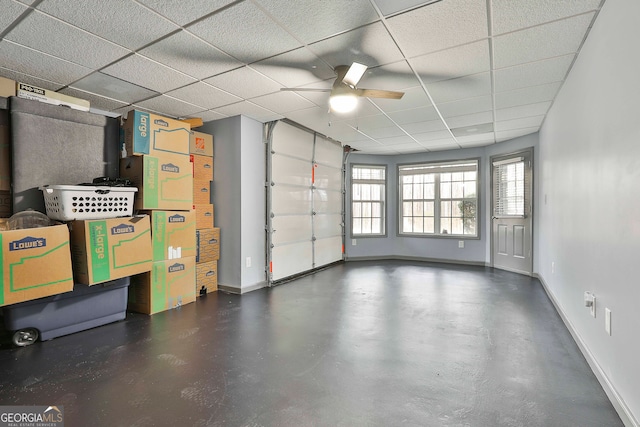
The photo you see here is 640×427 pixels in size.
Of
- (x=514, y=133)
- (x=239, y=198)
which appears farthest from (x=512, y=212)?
(x=239, y=198)

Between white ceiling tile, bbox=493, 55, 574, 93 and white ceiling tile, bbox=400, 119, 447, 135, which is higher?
white ceiling tile, bbox=400, 119, 447, 135

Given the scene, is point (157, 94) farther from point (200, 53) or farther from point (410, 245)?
point (410, 245)

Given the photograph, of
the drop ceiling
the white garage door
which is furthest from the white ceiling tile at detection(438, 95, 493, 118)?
the white garage door

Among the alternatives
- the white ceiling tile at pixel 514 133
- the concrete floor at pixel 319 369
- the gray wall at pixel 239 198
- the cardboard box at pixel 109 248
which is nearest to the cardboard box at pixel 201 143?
the gray wall at pixel 239 198

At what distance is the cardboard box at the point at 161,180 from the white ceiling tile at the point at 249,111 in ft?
2.78

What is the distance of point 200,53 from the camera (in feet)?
8.54

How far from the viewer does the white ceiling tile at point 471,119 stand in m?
4.32

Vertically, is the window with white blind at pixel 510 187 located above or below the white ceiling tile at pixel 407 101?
below

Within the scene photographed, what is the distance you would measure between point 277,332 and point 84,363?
1.54 metres

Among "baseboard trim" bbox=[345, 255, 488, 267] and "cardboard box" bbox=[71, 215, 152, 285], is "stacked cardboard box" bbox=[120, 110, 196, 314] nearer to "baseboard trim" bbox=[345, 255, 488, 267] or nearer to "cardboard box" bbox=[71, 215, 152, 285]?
"cardboard box" bbox=[71, 215, 152, 285]

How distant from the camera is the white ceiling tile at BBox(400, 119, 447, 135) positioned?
15.4 ft

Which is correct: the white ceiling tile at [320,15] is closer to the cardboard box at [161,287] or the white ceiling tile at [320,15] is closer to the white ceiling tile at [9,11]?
the white ceiling tile at [9,11]

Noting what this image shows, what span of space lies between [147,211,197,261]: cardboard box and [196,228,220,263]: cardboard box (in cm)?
23

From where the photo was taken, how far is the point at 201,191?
4.39 meters
